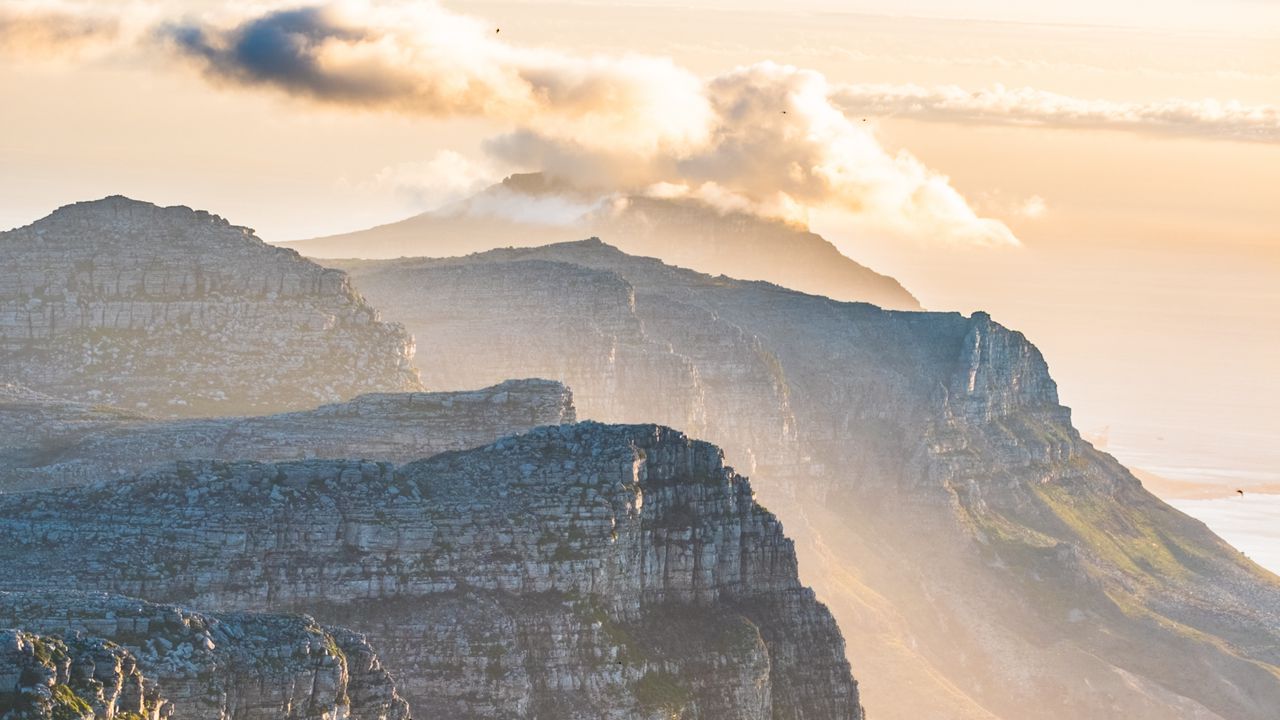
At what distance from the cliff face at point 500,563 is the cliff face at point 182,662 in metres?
21.5

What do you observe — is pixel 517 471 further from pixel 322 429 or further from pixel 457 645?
pixel 322 429

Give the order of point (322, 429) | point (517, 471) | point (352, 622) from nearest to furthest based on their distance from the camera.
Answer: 1. point (352, 622)
2. point (517, 471)
3. point (322, 429)

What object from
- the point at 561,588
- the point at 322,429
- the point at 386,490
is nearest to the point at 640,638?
the point at 561,588

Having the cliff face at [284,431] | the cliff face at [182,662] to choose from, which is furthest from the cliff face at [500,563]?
the cliff face at [284,431]

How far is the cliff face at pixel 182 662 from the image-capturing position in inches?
3477

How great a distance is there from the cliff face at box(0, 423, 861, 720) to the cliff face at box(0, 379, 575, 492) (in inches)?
1319

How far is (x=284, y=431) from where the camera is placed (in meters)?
180

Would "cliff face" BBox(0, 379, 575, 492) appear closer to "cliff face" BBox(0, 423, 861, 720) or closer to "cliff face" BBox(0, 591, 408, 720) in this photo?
"cliff face" BBox(0, 423, 861, 720)

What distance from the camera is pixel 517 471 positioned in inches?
5453

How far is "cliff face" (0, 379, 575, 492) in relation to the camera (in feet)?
570

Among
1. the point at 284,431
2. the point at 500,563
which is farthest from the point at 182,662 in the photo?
the point at 284,431

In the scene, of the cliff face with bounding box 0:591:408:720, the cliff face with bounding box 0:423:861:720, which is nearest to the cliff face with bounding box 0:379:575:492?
the cliff face with bounding box 0:423:861:720

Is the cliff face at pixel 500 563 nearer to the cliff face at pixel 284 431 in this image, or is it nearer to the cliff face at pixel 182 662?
the cliff face at pixel 182 662

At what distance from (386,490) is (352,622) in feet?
24.4
